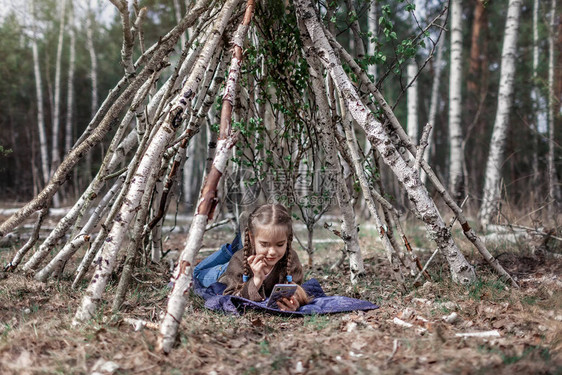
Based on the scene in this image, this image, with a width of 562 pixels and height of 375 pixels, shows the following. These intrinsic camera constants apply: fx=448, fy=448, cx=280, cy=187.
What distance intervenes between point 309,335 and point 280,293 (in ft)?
1.66

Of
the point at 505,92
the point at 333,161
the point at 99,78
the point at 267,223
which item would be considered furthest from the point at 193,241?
the point at 99,78

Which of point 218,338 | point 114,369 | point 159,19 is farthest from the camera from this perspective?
point 159,19

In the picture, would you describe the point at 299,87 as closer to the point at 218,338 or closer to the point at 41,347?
the point at 218,338

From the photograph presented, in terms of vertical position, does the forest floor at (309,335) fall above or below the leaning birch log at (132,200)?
below

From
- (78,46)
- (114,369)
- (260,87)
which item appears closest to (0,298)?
(114,369)

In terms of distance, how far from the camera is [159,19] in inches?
597

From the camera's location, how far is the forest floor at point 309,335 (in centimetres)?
194

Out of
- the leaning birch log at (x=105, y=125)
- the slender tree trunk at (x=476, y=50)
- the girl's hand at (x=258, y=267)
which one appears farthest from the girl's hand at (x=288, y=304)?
the slender tree trunk at (x=476, y=50)

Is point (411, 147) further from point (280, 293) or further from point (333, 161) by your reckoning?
point (280, 293)

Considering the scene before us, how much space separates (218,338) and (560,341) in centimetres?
170

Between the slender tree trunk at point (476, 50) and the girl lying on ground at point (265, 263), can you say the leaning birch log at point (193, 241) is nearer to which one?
the girl lying on ground at point (265, 263)

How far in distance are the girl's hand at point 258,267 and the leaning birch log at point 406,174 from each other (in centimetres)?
111

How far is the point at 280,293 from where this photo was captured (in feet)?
9.54

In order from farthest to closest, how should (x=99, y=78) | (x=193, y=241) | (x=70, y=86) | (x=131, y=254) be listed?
(x=99, y=78) → (x=70, y=86) → (x=131, y=254) → (x=193, y=241)
